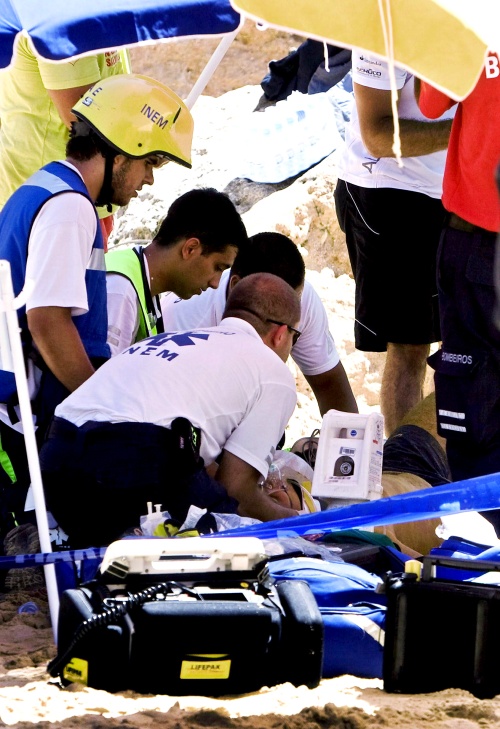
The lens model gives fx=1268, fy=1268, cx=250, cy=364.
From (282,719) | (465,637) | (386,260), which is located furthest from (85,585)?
(386,260)

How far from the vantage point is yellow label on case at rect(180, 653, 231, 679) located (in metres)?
2.43

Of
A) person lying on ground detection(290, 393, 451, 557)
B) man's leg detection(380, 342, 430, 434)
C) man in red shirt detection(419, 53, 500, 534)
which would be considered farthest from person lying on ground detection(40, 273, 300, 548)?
man's leg detection(380, 342, 430, 434)

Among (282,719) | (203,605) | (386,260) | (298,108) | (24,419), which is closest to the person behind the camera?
(203,605)

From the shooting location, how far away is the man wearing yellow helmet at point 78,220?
13.3 ft

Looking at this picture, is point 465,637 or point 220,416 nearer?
point 465,637

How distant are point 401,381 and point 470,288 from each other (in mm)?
1294

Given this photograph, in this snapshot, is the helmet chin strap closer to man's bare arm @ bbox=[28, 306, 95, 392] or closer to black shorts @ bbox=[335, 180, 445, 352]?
man's bare arm @ bbox=[28, 306, 95, 392]

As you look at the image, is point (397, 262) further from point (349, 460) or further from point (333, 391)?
point (349, 460)

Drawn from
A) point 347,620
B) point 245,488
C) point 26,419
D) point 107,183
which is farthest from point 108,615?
point 107,183

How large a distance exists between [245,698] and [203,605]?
51 centimetres

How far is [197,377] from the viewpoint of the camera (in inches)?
155

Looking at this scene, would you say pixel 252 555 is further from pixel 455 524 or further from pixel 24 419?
pixel 455 524

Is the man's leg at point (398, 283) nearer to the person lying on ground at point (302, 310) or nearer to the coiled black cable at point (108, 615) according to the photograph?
the person lying on ground at point (302, 310)

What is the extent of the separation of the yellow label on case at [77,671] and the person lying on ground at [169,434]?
4.34 feet
